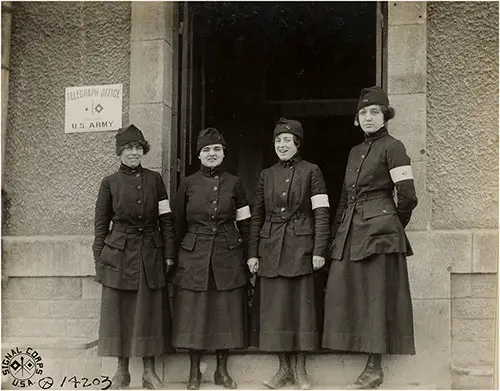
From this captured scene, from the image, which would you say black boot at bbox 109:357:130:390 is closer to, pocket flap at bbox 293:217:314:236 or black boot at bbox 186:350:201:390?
black boot at bbox 186:350:201:390

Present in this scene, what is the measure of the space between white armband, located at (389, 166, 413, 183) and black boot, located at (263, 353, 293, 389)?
4.34 feet

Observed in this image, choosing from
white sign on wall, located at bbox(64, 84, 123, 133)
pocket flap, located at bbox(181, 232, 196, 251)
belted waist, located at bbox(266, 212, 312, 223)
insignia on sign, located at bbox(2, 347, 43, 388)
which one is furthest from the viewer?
white sign on wall, located at bbox(64, 84, 123, 133)

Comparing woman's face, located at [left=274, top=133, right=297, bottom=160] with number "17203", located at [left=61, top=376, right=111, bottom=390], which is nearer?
woman's face, located at [left=274, top=133, right=297, bottom=160]

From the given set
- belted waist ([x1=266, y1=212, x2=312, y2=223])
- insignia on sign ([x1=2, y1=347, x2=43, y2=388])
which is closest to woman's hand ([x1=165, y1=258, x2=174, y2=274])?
belted waist ([x1=266, y1=212, x2=312, y2=223])

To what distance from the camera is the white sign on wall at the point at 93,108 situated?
574cm

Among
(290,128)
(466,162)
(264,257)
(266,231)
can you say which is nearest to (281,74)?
(466,162)

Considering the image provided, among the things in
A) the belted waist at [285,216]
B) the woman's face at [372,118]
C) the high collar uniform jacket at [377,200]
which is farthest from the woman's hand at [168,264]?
the woman's face at [372,118]

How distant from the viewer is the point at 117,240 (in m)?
4.92

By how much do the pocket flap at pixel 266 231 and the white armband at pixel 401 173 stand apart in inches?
34.0

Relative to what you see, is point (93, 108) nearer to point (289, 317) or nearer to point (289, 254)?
point (289, 254)

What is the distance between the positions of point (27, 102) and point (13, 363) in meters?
2.03

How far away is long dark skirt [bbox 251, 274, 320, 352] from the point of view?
15.4 feet

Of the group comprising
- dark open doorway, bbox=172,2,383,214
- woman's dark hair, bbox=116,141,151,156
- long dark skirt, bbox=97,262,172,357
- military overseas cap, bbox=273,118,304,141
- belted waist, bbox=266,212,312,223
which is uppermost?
dark open doorway, bbox=172,2,383,214

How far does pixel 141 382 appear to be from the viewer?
5.15m
